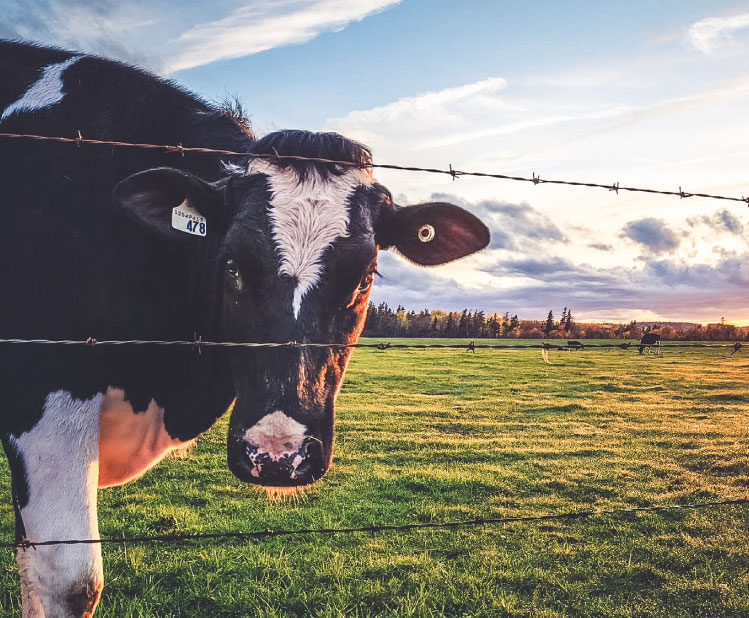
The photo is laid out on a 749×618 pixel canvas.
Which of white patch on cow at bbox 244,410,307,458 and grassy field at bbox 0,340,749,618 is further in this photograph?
grassy field at bbox 0,340,749,618

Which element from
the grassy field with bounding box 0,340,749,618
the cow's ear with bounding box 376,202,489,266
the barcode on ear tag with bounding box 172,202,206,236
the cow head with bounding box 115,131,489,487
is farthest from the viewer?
the grassy field with bounding box 0,340,749,618

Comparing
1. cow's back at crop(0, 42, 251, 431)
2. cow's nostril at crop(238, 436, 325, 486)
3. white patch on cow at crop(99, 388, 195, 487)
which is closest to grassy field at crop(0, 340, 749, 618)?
white patch on cow at crop(99, 388, 195, 487)

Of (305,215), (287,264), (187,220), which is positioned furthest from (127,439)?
(305,215)

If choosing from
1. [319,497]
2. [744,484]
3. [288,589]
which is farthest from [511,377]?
[288,589]

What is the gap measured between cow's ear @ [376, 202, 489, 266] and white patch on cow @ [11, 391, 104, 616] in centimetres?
170

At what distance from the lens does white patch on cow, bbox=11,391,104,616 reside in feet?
8.43

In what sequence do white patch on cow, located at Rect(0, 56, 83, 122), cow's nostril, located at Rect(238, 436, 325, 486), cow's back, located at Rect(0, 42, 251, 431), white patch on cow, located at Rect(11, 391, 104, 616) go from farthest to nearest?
1. white patch on cow, located at Rect(0, 56, 83, 122)
2. cow's back, located at Rect(0, 42, 251, 431)
3. white patch on cow, located at Rect(11, 391, 104, 616)
4. cow's nostril, located at Rect(238, 436, 325, 486)

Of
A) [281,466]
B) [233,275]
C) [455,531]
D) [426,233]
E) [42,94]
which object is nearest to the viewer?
[281,466]

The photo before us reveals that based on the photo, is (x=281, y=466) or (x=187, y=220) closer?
(x=281, y=466)

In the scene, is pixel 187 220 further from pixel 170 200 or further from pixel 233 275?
pixel 233 275

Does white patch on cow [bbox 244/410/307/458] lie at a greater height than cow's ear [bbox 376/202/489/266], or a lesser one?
lesser

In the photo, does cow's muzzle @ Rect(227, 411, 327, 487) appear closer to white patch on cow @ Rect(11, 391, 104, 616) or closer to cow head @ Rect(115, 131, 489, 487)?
cow head @ Rect(115, 131, 489, 487)

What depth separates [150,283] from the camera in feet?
9.87

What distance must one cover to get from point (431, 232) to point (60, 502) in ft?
7.11
